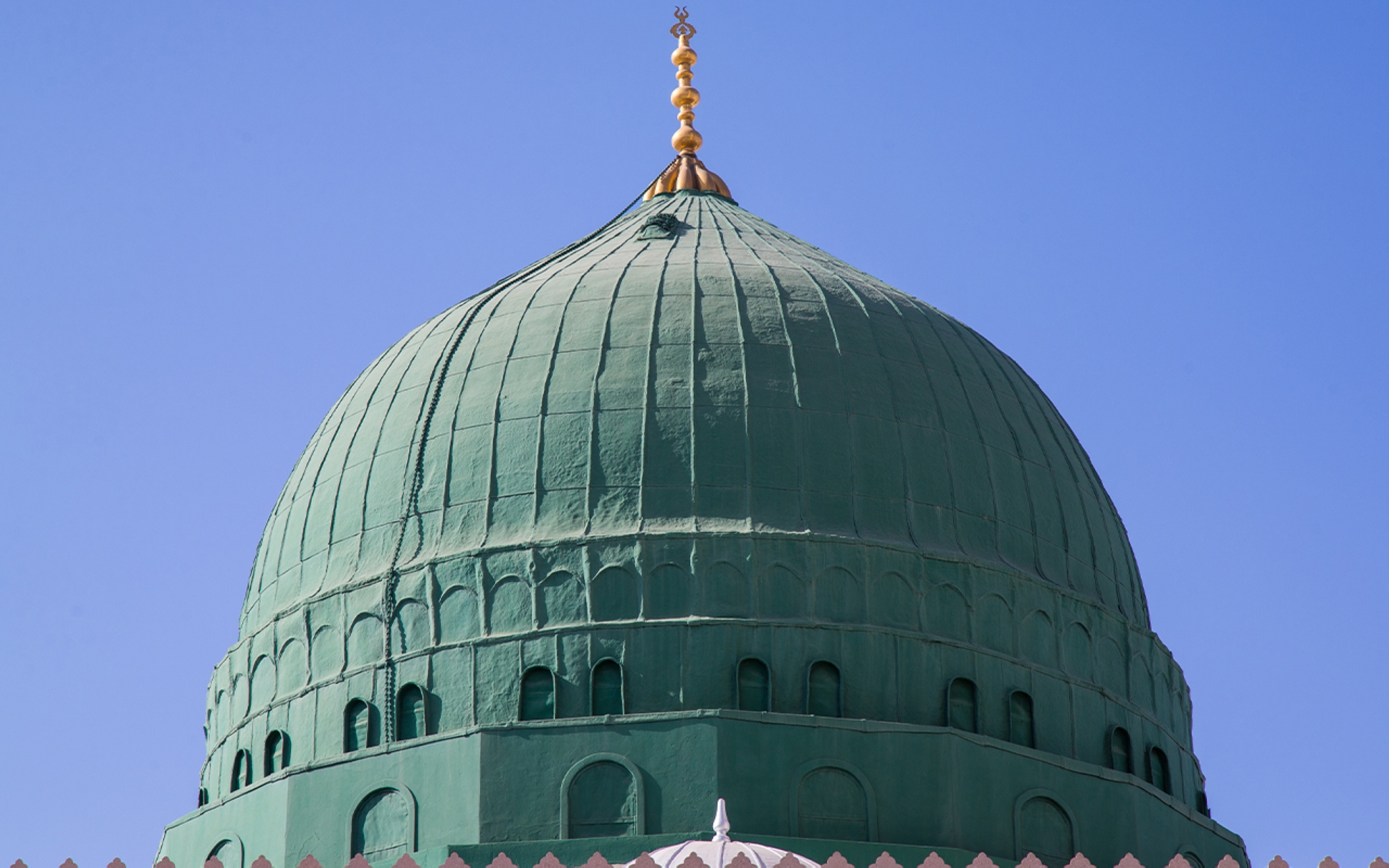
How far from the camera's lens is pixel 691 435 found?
102 ft

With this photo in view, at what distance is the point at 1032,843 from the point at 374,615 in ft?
27.0

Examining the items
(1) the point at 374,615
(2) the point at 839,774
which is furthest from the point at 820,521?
(1) the point at 374,615

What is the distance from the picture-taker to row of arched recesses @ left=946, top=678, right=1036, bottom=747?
30.1m

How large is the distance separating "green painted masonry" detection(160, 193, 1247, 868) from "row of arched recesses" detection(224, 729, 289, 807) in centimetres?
5

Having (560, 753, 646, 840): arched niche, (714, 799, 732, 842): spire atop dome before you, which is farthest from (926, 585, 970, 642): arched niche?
(714, 799, 732, 842): spire atop dome

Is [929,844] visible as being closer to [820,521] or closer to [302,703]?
[820,521]

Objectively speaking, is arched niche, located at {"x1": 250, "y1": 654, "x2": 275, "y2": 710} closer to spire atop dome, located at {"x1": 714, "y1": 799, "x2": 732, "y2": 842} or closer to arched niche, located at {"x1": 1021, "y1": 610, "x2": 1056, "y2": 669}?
spire atop dome, located at {"x1": 714, "y1": 799, "x2": 732, "y2": 842}

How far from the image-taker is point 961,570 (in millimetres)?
30891

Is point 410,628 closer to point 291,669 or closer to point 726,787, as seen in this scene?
point 291,669

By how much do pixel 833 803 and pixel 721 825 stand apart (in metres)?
3.60

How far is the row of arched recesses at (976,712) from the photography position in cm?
3006

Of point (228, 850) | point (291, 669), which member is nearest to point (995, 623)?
point (291, 669)

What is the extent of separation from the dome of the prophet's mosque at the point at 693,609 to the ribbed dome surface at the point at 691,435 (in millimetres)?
48

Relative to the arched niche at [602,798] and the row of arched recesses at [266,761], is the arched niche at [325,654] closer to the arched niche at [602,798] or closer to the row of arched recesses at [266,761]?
the row of arched recesses at [266,761]
